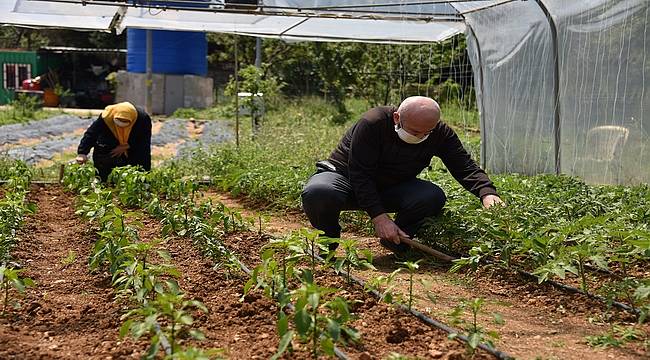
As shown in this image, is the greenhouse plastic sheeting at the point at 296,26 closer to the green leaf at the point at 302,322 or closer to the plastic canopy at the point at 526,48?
the plastic canopy at the point at 526,48

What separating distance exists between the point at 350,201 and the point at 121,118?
10.3 ft

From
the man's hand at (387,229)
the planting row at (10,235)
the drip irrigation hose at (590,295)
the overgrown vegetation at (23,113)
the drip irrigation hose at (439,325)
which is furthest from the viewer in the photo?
the overgrown vegetation at (23,113)

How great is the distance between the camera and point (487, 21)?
1027 centimetres

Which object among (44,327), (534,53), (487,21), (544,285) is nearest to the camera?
(44,327)

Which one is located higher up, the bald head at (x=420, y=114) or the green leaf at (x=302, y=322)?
the bald head at (x=420, y=114)

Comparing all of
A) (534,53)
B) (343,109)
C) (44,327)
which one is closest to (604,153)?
(534,53)

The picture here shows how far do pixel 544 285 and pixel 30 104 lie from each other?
60.1 ft

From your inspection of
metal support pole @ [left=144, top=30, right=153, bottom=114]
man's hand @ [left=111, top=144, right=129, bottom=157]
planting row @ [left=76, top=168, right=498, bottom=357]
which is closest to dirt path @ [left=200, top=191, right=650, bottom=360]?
planting row @ [left=76, top=168, right=498, bottom=357]

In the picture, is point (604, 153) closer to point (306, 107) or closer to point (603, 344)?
point (603, 344)

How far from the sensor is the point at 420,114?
4875 mm

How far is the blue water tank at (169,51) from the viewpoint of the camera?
2269 centimetres

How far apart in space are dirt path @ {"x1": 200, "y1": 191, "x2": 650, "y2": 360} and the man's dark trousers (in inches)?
12.3

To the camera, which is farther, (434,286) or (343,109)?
(343,109)

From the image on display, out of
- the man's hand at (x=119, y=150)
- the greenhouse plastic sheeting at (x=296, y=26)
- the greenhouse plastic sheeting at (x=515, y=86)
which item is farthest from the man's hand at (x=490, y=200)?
the greenhouse plastic sheeting at (x=296, y=26)
